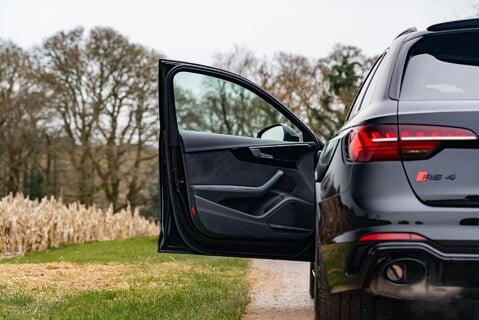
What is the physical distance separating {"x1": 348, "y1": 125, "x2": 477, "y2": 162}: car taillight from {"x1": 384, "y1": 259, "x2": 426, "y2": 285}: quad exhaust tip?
425mm

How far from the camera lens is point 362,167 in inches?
120

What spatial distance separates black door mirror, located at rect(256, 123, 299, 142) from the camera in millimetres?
5152

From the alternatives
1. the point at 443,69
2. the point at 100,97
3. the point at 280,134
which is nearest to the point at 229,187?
the point at 280,134

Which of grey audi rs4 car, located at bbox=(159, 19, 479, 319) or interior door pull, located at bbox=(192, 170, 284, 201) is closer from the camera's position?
grey audi rs4 car, located at bbox=(159, 19, 479, 319)

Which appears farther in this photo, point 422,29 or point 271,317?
point 271,317

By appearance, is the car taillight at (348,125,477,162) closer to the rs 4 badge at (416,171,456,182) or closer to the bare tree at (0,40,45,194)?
the rs 4 badge at (416,171,456,182)

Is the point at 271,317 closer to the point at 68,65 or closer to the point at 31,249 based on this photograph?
the point at 31,249

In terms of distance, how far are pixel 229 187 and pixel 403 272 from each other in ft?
6.97

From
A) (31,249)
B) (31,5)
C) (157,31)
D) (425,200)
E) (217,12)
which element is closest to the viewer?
(425,200)

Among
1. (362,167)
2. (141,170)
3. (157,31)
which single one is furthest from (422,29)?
(157,31)

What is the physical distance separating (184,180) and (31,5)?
2706cm

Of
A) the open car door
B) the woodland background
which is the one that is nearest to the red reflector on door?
the open car door

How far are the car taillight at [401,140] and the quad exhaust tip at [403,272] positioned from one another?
42 centimetres

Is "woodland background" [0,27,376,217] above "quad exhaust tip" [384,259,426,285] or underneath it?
above
